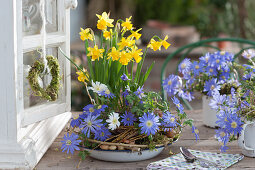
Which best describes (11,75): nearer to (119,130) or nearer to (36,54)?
(36,54)

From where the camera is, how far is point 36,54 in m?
1.31

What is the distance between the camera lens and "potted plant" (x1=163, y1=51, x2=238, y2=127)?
64.9 inches

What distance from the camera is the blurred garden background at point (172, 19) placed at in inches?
231

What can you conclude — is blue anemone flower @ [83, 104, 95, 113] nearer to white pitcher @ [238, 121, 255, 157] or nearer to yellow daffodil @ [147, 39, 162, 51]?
yellow daffodil @ [147, 39, 162, 51]

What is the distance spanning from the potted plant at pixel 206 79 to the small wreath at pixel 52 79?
495mm

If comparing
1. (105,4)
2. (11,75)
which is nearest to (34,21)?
(11,75)

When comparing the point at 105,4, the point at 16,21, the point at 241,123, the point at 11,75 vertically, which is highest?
the point at 105,4

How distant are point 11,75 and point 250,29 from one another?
500 centimetres

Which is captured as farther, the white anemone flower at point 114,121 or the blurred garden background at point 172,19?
the blurred garden background at point 172,19

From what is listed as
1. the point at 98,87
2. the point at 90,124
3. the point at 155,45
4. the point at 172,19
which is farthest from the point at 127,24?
the point at 172,19

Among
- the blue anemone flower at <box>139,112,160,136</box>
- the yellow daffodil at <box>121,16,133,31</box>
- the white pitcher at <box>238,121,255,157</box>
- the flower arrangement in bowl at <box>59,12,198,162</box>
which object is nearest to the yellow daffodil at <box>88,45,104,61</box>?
the flower arrangement in bowl at <box>59,12,198,162</box>

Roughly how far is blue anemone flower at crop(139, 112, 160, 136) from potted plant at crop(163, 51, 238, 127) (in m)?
0.45

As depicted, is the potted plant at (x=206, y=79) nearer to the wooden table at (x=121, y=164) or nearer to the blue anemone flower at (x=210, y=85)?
the blue anemone flower at (x=210, y=85)

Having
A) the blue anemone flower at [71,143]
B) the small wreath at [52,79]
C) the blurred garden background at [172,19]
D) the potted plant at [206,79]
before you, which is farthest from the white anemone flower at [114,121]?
the blurred garden background at [172,19]
